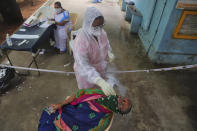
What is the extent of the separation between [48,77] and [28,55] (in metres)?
1.17

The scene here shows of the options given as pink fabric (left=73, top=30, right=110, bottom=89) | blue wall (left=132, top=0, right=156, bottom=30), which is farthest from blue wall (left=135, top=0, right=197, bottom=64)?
pink fabric (left=73, top=30, right=110, bottom=89)

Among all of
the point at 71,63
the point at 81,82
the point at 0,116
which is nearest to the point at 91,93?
the point at 81,82

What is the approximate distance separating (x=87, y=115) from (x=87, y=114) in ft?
0.03

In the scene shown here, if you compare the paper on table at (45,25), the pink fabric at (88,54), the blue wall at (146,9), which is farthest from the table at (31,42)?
the blue wall at (146,9)

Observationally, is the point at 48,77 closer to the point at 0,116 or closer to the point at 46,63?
the point at 46,63

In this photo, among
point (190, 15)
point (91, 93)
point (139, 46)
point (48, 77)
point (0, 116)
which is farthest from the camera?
point (139, 46)

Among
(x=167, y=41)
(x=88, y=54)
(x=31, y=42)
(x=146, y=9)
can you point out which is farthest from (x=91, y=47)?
(x=146, y=9)

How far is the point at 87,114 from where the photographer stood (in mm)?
1515

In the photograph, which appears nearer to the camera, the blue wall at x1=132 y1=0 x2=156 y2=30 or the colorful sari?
the colorful sari

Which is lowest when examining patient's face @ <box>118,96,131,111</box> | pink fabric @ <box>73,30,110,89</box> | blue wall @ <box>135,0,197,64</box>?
blue wall @ <box>135,0,197,64</box>

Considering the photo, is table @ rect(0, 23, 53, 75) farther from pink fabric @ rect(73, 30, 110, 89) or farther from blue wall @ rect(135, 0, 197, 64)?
blue wall @ rect(135, 0, 197, 64)

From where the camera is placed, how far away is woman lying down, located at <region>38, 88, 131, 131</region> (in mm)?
1409

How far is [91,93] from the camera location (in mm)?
1567

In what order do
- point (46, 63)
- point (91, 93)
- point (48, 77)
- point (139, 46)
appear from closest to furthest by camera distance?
point (91, 93)
point (48, 77)
point (46, 63)
point (139, 46)
